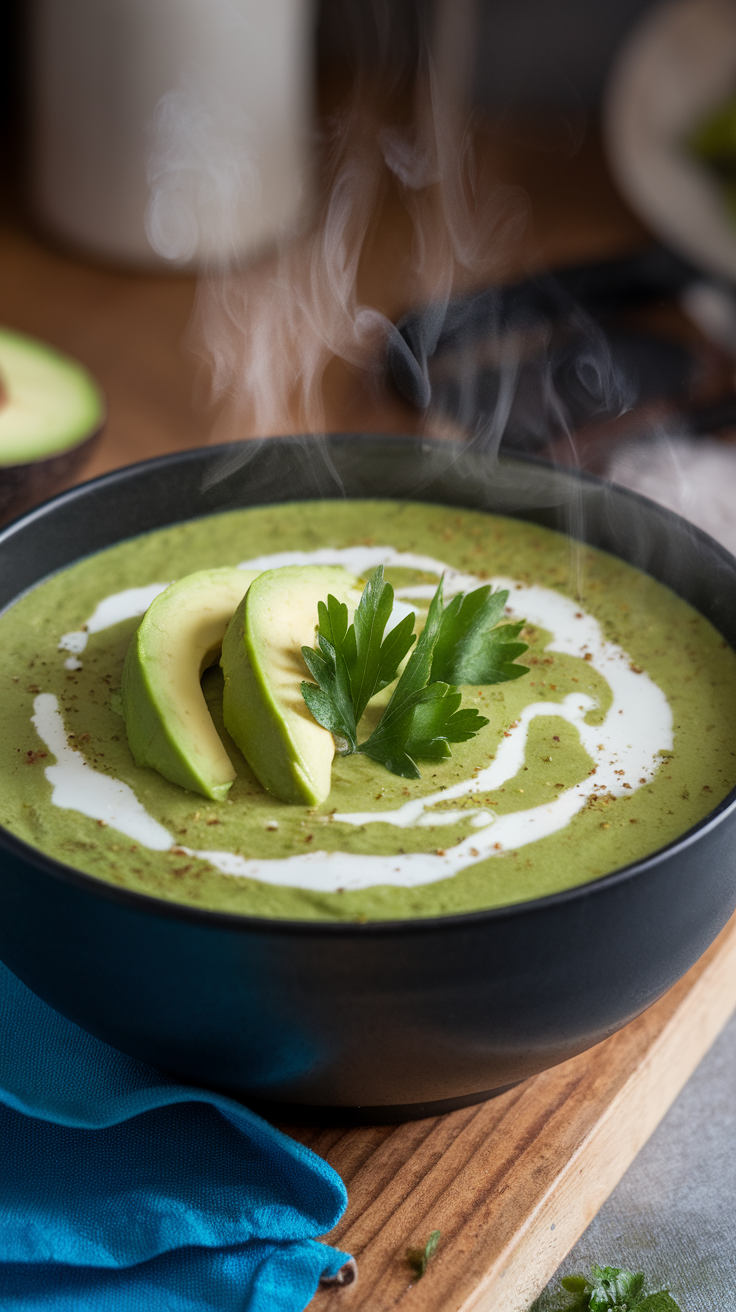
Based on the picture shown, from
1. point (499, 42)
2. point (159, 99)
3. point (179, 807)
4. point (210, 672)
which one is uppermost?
point (499, 42)

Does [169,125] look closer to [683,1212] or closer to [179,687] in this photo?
[179,687]

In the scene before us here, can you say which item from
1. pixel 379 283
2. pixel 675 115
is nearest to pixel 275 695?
pixel 379 283

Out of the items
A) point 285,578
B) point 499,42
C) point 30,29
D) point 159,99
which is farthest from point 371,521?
point 499,42

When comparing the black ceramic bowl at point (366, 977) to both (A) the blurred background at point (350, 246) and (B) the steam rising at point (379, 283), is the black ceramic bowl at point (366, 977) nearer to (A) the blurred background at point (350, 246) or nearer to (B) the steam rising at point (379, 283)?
(B) the steam rising at point (379, 283)

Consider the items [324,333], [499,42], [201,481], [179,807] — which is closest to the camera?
[179,807]

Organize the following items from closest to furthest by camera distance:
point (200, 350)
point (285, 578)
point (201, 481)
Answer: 1. point (285, 578)
2. point (201, 481)
3. point (200, 350)

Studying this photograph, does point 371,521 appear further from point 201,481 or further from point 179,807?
point 179,807

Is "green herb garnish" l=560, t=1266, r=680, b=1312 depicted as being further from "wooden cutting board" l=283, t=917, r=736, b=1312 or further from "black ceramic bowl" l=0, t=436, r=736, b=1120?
"black ceramic bowl" l=0, t=436, r=736, b=1120
